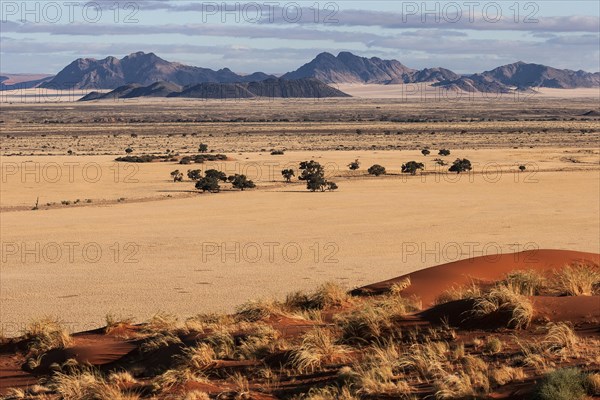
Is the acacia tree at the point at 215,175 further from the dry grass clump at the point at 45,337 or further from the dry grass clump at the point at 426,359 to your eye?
the dry grass clump at the point at 426,359

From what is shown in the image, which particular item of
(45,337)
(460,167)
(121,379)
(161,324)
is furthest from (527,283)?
(460,167)

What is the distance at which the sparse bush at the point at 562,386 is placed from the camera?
359 inches

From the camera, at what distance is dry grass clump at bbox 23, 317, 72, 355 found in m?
13.8

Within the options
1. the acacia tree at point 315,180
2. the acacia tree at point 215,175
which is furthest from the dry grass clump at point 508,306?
the acacia tree at point 215,175

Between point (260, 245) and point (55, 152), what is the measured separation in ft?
149

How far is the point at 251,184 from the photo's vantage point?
46.4 meters

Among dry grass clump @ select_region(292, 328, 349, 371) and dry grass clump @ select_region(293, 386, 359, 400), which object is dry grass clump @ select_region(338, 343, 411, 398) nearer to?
dry grass clump @ select_region(293, 386, 359, 400)

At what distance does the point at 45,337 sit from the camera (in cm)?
1407

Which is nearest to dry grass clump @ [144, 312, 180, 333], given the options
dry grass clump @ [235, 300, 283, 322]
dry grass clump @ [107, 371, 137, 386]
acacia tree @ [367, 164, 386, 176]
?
dry grass clump @ [235, 300, 283, 322]

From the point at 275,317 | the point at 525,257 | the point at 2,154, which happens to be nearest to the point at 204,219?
the point at 525,257

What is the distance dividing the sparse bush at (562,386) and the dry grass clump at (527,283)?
4.56m

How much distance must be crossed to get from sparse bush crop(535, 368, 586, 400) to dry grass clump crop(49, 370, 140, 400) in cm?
426

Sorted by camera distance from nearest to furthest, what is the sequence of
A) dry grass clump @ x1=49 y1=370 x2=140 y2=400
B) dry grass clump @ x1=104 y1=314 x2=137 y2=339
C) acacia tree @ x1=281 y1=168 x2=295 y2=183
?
dry grass clump @ x1=49 y1=370 x2=140 y2=400, dry grass clump @ x1=104 y1=314 x2=137 y2=339, acacia tree @ x1=281 y1=168 x2=295 y2=183

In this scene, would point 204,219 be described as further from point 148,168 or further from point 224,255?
point 148,168
